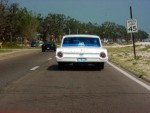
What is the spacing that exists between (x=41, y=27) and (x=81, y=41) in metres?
104

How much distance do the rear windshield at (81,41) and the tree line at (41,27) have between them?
30991 mm

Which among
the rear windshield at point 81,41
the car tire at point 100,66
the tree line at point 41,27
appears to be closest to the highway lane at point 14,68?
the rear windshield at point 81,41

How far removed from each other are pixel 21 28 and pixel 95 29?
7354 cm

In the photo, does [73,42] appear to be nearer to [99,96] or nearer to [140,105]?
[99,96]

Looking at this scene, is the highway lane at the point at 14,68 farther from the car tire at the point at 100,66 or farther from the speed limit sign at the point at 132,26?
the speed limit sign at the point at 132,26

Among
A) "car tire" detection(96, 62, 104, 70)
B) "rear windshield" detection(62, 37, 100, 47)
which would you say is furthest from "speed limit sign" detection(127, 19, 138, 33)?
"car tire" detection(96, 62, 104, 70)

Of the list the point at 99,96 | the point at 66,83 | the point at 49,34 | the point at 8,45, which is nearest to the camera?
the point at 99,96

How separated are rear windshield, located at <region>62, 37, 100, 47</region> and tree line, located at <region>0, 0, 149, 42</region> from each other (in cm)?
3099

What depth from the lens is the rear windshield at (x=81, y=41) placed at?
21.2 m

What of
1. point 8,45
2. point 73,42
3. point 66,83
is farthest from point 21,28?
point 66,83

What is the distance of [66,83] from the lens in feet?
47.9

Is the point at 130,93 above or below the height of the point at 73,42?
below

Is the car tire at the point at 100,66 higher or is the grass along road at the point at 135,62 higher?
the car tire at the point at 100,66

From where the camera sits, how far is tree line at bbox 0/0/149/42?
76.4m
